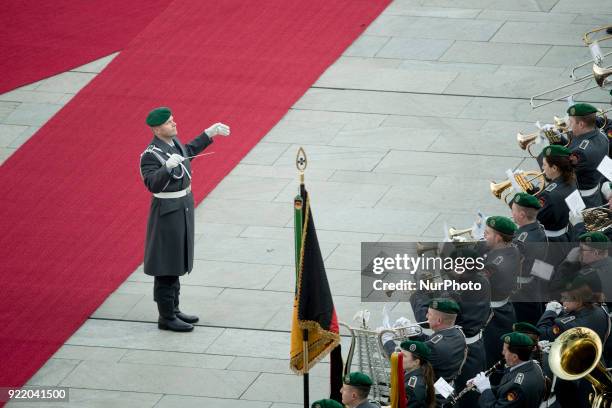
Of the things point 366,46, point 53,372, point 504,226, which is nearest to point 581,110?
point 504,226

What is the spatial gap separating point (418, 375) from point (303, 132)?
22.9ft

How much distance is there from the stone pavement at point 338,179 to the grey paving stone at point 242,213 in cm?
2

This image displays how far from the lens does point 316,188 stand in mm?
15055

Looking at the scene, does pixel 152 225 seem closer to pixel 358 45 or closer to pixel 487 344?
pixel 487 344

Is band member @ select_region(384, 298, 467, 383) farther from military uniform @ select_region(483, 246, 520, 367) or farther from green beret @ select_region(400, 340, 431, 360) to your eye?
military uniform @ select_region(483, 246, 520, 367)

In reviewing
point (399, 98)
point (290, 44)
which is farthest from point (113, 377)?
point (290, 44)

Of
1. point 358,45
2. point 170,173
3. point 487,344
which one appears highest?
point 170,173

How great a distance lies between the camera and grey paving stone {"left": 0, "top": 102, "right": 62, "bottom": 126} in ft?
55.7

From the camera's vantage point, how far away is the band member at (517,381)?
9.49m

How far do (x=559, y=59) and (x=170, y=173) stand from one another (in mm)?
7366

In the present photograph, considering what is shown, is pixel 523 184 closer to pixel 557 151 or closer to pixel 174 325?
pixel 557 151

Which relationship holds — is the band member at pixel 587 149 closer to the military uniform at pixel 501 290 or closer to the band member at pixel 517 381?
the military uniform at pixel 501 290

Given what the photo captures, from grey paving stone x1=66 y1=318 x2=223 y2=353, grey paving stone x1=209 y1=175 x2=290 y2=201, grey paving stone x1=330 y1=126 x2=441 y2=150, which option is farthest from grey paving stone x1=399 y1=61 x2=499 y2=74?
grey paving stone x1=66 y1=318 x2=223 y2=353

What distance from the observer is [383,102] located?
17.0 meters
